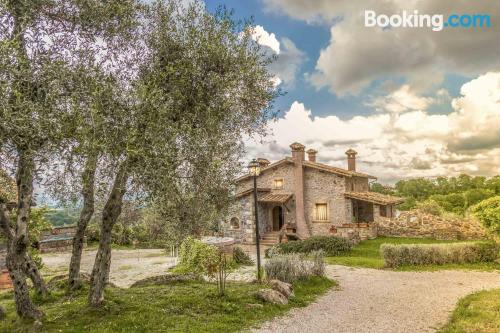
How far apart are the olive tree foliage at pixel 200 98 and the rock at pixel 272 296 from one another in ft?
9.82

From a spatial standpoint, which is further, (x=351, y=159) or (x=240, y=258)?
(x=351, y=159)

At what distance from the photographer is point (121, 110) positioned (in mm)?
8281

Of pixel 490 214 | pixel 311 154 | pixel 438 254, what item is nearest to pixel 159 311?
pixel 438 254

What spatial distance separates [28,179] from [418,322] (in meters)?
11.4

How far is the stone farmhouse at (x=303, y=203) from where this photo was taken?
31.2 m

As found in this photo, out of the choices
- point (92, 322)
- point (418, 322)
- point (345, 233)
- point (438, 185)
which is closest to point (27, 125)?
point (92, 322)

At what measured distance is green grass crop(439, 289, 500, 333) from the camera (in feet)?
28.5

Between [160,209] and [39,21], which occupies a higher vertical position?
[39,21]

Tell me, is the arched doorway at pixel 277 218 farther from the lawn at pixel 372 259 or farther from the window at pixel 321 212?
the lawn at pixel 372 259

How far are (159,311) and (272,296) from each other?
3.65 metres

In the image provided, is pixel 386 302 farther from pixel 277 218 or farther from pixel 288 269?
pixel 277 218

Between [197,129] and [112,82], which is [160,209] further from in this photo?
[112,82]

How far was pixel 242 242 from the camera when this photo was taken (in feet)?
107

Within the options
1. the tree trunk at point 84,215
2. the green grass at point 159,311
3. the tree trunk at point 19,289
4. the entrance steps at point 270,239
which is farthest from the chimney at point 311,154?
the tree trunk at point 19,289
